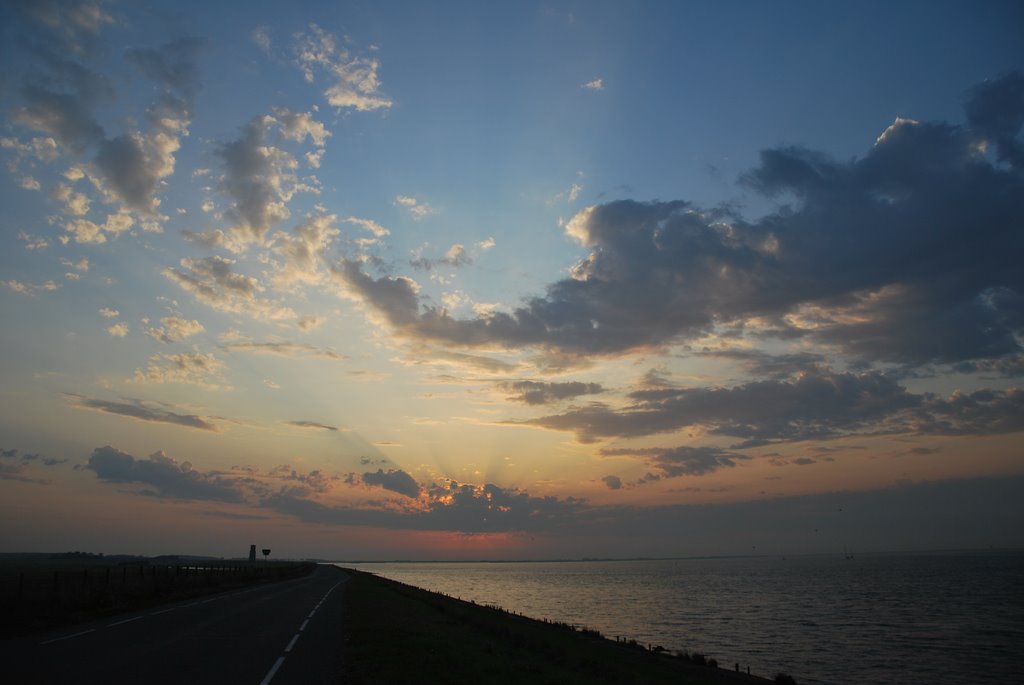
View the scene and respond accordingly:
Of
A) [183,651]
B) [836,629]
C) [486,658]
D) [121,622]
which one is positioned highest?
[183,651]

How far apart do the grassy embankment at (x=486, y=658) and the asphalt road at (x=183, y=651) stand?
1.05m

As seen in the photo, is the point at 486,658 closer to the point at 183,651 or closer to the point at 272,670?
the point at 272,670

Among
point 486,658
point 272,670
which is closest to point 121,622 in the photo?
point 272,670

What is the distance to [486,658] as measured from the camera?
66.0ft

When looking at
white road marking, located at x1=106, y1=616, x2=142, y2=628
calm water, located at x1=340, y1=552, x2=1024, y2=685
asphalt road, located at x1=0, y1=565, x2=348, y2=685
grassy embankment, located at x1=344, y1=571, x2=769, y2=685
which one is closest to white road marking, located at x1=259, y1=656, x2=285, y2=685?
asphalt road, located at x1=0, y1=565, x2=348, y2=685

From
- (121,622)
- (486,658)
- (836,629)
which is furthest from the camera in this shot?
(836,629)

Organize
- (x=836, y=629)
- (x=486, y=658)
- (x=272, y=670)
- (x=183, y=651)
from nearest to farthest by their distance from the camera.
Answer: (x=272, y=670), (x=183, y=651), (x=486, y=658), (x=836, y=629)

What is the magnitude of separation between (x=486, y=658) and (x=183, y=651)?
28.5 feet

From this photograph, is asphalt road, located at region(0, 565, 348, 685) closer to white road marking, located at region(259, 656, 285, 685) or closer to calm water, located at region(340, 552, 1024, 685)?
white road marking, located at region(259, 656, 285, 685)

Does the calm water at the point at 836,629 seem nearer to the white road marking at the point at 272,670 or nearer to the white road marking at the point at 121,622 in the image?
the white road marking at the point at 272,670

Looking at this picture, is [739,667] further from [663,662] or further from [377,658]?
[377,658]

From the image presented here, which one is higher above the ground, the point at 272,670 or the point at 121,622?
the point at 272,670

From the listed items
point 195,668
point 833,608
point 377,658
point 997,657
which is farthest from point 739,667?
point 833,608

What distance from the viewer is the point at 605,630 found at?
52.7 meters
